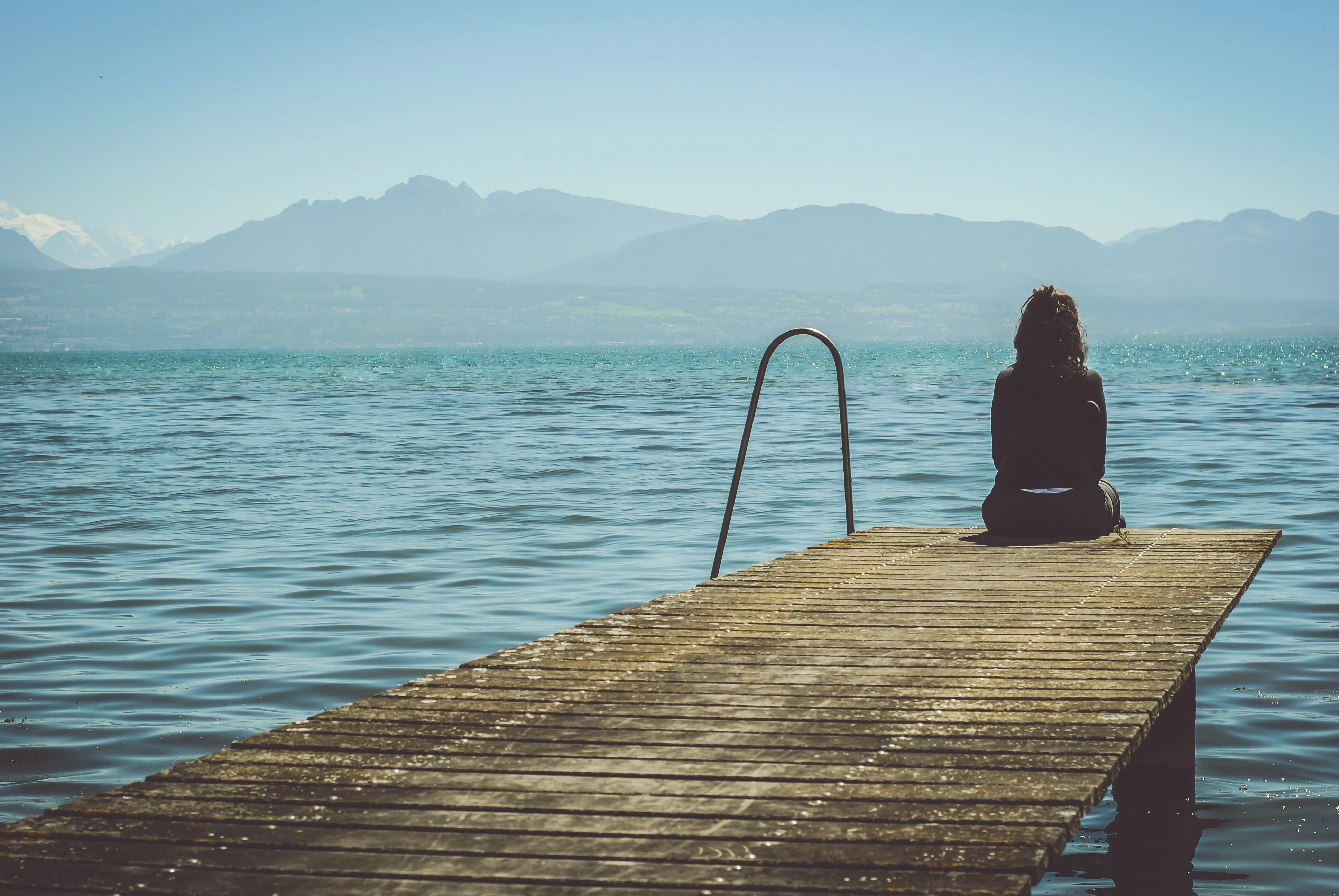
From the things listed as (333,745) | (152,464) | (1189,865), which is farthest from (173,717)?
(152,464)

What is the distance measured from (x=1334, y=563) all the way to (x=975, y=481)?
7037mm

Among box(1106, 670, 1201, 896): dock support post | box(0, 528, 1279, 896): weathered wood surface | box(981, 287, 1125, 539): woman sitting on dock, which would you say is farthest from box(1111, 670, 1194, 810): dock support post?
box(981, 287, 1125, 539): woman sitting on dock

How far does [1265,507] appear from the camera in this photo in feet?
46.9

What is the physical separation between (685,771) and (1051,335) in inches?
177

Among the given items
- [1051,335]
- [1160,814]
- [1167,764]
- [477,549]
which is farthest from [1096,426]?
[477,549]

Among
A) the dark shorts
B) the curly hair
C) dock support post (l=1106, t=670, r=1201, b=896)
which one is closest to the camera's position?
dock support post (l=1106, t=670, r=1201, b=896)

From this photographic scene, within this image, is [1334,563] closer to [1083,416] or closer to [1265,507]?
[1265,507]

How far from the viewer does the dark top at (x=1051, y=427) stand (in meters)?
7.24

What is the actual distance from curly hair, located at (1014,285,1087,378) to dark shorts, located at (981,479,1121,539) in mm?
842

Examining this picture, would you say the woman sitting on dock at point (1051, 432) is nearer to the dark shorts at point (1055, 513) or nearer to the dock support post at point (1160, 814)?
the dark shorts at point (1055, 513)

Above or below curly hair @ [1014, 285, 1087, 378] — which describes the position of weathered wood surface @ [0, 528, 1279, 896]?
below

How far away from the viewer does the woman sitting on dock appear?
23.3 feet

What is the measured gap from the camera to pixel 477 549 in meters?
12.1

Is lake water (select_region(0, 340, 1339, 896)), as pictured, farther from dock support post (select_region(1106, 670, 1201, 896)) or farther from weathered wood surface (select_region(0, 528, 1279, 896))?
weathered wood surface (select_region(0, 528, 1279, 896))
